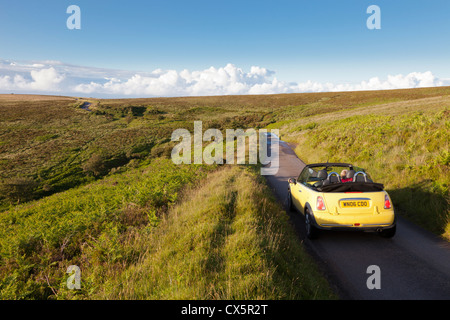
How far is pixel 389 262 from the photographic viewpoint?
4.69 metres

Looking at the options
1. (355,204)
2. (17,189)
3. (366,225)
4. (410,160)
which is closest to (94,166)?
(17,189)

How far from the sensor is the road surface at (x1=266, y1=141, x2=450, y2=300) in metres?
3.83

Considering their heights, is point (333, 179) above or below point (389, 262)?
above

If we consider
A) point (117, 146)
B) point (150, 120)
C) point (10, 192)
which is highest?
point (150, 120)

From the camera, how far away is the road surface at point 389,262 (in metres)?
3.83

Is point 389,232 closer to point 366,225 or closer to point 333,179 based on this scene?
point 366,225

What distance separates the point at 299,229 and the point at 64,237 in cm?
601

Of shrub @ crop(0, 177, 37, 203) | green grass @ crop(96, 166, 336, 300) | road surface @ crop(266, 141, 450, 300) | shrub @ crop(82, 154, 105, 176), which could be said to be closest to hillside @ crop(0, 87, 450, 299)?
green grass @ crop(96, 166, 336, 300)

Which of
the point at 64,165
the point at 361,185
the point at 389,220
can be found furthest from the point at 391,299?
the point at 64,165

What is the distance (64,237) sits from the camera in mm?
6156

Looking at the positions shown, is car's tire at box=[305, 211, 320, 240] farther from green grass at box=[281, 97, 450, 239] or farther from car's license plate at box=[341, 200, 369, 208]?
green grass at box=[281, 97, 450, 239]

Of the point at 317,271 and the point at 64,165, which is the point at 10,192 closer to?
the point at 64,165

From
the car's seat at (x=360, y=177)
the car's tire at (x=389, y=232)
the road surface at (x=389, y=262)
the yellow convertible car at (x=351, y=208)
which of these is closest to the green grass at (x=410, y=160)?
the road surface at (x=389, y=262)

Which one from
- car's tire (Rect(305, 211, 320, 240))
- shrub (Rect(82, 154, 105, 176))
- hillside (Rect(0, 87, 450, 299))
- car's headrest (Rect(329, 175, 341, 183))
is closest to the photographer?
hillside (Rect(0, 87, 450, 299))
